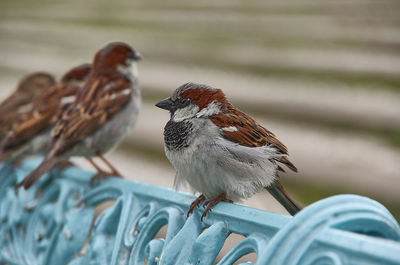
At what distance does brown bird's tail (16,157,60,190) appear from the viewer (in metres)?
1.89

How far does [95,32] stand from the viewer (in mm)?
4379

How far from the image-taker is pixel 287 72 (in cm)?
295

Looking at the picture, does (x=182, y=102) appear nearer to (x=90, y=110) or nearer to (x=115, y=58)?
(x=90, y=110)

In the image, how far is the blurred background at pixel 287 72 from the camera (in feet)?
7.68

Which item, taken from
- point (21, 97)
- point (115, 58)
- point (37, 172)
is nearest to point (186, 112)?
point (37, 172)

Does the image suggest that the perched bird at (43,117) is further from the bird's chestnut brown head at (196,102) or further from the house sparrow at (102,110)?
the bird's chestnut brown head at (196,102)

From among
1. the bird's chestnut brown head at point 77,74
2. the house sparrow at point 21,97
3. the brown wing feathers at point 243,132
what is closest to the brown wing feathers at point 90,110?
the bird's chestnut brown head at point 77,74

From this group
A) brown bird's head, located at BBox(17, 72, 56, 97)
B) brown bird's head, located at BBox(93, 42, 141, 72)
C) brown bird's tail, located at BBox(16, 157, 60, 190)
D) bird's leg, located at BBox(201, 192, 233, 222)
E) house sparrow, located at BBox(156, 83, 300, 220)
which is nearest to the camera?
bird's leg, located at BBox(201, 192, 233, 222)

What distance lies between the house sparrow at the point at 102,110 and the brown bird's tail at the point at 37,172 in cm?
18

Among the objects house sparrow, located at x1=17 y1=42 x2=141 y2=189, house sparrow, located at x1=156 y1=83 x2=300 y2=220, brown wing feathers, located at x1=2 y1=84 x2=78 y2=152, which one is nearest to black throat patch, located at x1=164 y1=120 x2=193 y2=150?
house sparrow, located at x1=156 y1=83 x2=300 y2=220

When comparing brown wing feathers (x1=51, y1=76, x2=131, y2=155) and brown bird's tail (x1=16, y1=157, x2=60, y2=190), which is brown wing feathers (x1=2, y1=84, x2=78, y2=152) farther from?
brown bird's tail (x1=16, y1=157, x2=60, y2=190)

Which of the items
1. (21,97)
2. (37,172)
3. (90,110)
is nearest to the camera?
(37,172)

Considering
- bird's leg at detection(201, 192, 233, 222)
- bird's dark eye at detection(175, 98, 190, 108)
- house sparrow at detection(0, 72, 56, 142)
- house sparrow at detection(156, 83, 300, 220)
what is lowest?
house sparrow at detection(0, 72, 56, 142)

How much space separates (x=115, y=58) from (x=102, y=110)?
304mm
